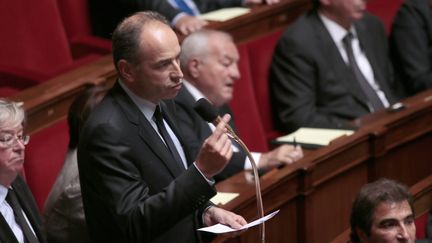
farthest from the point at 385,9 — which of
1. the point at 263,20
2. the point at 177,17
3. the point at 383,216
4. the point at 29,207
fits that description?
the point at 29,207

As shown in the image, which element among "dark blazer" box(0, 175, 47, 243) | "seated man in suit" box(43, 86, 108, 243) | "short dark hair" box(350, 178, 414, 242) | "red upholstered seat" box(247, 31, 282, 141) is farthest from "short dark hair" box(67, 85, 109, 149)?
"red upholstered seat" box(247, 31, 282, 141)

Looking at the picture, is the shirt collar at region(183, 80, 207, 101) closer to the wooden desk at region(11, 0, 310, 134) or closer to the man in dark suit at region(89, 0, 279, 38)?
the wooden desk at region(11, 0, 310, 134)

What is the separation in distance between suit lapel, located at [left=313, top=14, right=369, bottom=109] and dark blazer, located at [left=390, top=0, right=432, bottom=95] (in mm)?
251

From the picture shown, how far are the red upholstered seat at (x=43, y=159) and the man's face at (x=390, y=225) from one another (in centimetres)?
50

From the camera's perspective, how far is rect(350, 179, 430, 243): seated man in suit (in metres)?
1.32

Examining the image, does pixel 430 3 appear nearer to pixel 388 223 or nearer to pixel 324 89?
pixel 324 89

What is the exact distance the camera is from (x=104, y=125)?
104 cm

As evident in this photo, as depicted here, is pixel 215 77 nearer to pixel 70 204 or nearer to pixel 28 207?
pixel 70 204

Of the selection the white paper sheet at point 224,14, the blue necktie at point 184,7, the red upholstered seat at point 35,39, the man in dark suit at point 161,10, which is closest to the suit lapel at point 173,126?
the red upholstered seat at point 35,39

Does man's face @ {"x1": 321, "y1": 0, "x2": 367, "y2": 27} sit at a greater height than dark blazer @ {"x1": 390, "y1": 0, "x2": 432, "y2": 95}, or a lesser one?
greater

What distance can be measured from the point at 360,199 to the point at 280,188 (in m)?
0.21

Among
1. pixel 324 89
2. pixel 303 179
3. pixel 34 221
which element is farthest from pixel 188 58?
pixel 34 221

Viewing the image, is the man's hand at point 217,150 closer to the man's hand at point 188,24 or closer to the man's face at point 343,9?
the man's hand at point 188,24

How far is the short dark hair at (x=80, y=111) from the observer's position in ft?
4.44
